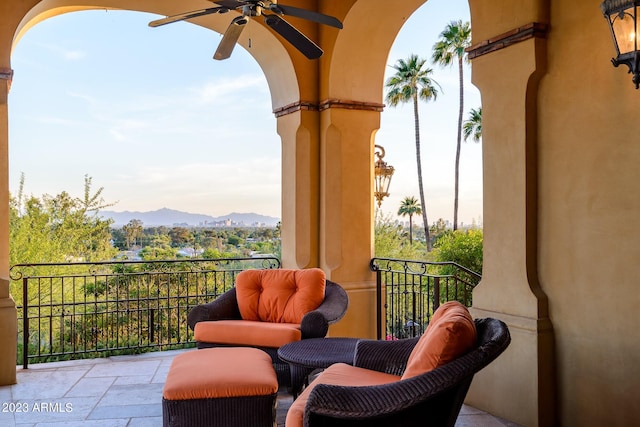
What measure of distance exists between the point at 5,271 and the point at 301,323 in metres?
2.48

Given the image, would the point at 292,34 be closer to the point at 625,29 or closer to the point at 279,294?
the point at 625,29

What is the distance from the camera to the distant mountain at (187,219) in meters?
12.8

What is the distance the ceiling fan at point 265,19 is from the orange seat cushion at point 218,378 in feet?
6.58

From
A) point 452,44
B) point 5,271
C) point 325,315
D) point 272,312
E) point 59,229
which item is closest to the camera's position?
point 325,315

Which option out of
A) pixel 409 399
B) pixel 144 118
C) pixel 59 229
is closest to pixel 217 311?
pixel 409 399

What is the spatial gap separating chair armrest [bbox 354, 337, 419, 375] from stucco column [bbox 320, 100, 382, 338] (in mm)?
2611

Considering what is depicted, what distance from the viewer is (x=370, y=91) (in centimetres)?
577

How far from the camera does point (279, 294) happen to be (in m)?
4.59

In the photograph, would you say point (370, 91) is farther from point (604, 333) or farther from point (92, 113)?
point (92, 113)

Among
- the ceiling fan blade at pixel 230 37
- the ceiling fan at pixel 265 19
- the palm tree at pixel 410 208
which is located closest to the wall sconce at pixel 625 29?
the ceiling fan at pixel 265 19

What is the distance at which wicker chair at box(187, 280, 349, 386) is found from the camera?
398 cm

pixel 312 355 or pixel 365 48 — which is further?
pixel 365 48

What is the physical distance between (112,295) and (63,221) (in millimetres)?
1739

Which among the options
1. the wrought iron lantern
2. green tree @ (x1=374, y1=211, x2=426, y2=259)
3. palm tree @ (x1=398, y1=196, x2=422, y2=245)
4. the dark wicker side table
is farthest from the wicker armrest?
palm tree @ (x1=398, y1=196, x2=422, y2=245)
